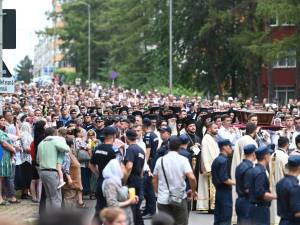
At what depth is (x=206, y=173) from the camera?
19.1 m

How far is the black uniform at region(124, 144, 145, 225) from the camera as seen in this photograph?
14.7m

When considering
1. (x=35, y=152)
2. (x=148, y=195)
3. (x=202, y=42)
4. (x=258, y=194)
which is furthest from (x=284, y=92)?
(x=258, y=194)

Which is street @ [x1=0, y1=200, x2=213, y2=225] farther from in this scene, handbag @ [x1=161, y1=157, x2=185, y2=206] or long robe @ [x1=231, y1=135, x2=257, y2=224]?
handbag @ [x1=161, y1=157, x2=185, y2=206]

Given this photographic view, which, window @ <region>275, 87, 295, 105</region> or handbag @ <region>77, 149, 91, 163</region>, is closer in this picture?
handbag @ <region>77, 149, 91, 163</region>

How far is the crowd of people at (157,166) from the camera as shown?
1384 centimetres

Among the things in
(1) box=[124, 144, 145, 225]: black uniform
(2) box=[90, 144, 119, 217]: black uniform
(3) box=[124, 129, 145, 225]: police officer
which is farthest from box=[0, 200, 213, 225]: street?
(2) box=[90, 144, 119, 217]: black uniform

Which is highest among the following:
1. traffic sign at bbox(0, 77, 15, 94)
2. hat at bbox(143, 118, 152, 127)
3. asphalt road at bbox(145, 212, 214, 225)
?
traffic sign at bbox(0, 77, 15, 94)

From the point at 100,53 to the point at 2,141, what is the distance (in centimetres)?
8329

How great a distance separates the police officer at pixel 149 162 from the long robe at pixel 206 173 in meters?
1.03

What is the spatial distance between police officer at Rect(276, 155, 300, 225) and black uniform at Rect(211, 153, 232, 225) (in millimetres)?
2374

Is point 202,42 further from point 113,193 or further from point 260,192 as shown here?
point 113,193

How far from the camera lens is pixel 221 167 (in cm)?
1543

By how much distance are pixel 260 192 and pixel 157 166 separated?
1.58 metres

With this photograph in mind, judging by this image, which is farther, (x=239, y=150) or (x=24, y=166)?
(x=24, y=166)
